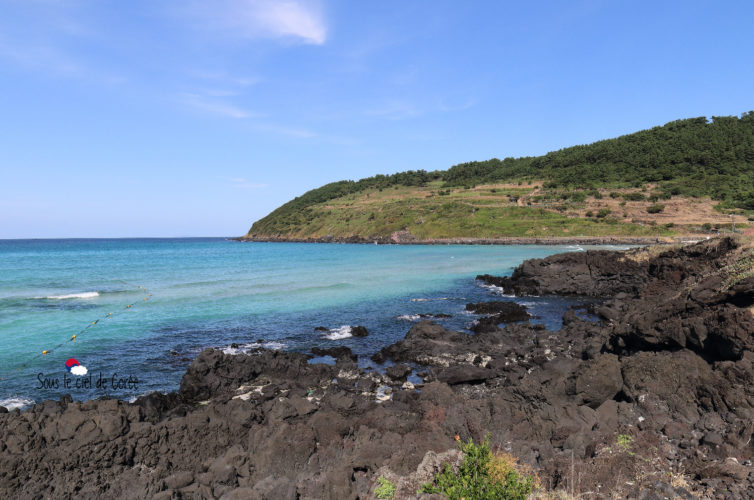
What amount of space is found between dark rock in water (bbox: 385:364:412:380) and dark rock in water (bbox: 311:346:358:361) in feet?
9.09

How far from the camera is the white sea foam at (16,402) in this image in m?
14.1

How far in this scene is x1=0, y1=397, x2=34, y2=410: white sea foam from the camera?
14141mm

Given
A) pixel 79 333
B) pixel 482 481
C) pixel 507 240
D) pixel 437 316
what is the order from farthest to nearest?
pixel 507 240 < pixel 437 316 < pixel 79 333 < pixel 482 481

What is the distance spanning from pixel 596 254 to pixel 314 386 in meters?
35.9

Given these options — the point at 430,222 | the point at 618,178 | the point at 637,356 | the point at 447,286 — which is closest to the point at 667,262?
the point at 447,286

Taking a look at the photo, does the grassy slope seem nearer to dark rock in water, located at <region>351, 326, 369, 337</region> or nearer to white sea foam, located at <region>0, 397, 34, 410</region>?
dark rock in water, located at <region>351, 326, 369, 337</region>

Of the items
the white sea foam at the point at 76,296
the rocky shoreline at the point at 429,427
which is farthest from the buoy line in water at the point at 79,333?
the rocky shoreline at the point at 429,427

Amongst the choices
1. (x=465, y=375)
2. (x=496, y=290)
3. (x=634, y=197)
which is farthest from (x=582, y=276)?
(x=634, y=197)

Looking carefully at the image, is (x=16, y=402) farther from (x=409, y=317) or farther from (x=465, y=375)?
(x=409, y=317)

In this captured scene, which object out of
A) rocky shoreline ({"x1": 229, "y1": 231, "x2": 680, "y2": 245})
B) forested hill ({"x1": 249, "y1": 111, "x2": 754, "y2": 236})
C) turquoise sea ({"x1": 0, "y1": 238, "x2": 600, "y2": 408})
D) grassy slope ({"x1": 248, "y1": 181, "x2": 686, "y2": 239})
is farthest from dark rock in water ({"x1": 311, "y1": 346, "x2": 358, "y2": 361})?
forested hill ({"x1": 249, "y1": 111, "x2": 754, "y2": 236})

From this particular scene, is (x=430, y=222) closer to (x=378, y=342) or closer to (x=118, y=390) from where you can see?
(x=378, y=342)

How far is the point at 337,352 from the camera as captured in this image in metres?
20.2

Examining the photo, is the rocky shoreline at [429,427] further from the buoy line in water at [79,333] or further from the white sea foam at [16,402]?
the buoy line in water at [79,333]

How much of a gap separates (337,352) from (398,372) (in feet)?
14.0
